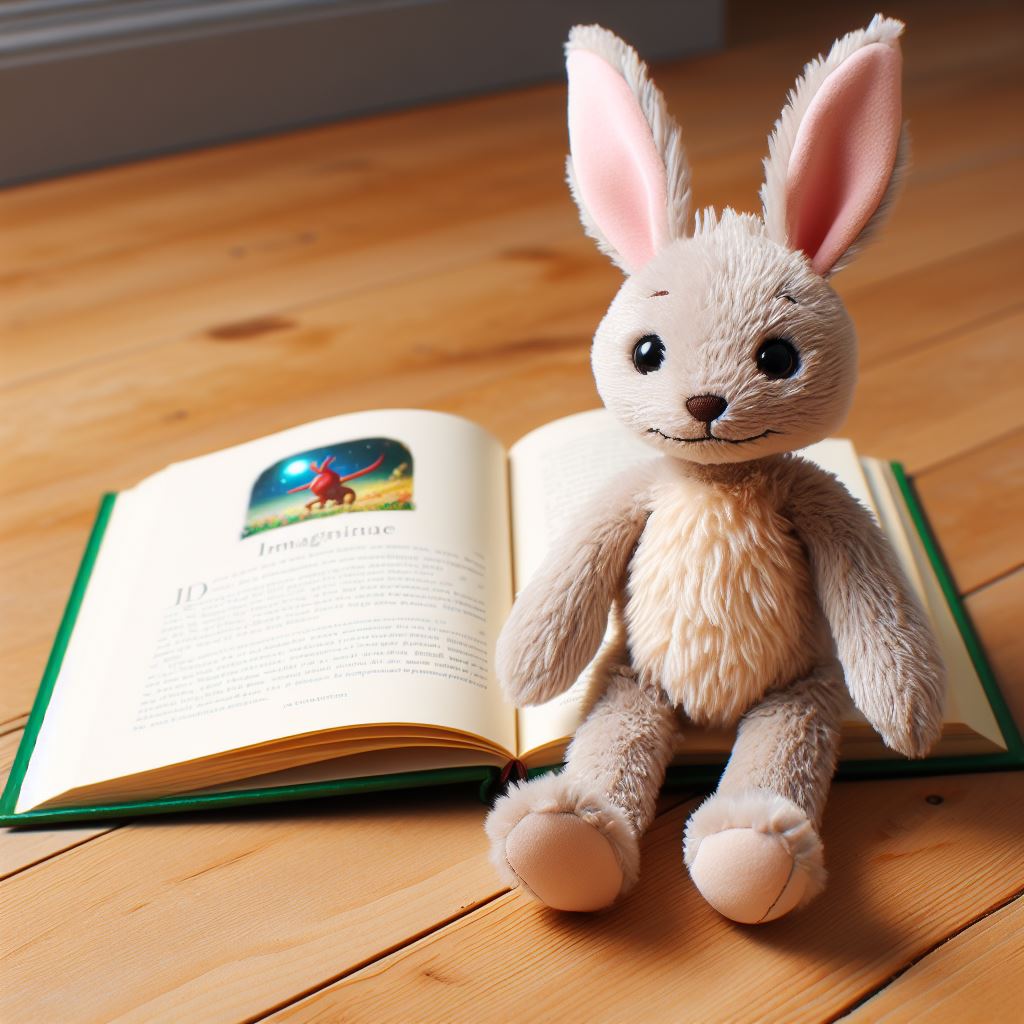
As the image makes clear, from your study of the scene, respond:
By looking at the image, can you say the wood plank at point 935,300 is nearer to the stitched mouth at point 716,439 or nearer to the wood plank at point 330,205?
the wood plank at point 330,205

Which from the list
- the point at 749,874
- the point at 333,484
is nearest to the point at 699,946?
the point at 749,874

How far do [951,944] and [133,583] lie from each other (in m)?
0.56

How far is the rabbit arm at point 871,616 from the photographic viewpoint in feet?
1.93

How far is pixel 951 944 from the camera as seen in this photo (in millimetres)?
589

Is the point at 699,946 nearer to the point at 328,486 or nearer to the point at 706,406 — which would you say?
the point at 706,406

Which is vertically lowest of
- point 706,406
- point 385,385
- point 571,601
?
point 385,385

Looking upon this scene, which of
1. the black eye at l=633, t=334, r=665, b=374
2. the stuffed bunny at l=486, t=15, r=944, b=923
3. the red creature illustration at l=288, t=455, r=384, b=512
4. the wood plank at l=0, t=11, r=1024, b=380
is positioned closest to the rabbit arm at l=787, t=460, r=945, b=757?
the stuffed bunny at l=486, t=15, r=944, b=923

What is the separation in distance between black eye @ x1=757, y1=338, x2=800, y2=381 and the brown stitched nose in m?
0.03

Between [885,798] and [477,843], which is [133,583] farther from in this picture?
[885,798]

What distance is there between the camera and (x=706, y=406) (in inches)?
22.6

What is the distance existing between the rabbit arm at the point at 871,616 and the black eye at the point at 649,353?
0.10 m

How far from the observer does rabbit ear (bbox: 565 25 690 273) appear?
24.6 inches

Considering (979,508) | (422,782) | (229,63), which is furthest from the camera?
(229,63)

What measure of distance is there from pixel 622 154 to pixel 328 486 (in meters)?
0.32
